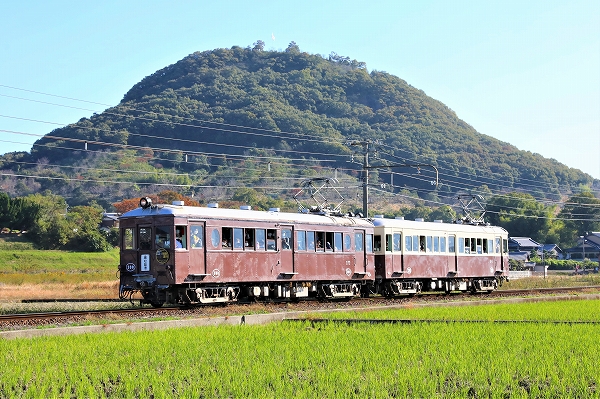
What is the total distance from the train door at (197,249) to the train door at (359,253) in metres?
8.62

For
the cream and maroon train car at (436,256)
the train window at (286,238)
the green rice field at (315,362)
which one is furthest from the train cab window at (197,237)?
the cream and maroon train car at (436,256)

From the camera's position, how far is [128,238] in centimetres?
2639

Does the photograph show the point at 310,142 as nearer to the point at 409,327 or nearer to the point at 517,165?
the point at 517,165

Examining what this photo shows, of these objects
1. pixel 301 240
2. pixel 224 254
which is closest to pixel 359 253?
pixel 301 240

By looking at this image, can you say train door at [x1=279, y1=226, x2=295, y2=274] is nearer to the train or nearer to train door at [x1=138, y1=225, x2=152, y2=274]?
the train

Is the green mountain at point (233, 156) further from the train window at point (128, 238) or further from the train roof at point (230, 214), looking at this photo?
the train window at point (128, 238)

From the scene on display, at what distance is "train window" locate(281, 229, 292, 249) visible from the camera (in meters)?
28.8

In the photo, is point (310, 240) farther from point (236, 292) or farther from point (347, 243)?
point (236, 292)

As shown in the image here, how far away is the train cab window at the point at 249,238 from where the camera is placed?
2725 cm

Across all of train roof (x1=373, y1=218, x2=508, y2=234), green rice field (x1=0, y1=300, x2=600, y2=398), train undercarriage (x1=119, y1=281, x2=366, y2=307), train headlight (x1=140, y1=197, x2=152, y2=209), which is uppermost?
train headlight (x1=140, y1=197, x2=152, y2=209)

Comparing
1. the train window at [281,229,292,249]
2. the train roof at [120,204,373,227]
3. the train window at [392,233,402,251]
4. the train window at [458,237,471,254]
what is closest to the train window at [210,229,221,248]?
the train roof at [120,204,373,227]

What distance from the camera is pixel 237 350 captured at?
1467 cm

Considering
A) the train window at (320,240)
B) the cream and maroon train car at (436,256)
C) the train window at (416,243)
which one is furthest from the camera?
the train window at (416,243)

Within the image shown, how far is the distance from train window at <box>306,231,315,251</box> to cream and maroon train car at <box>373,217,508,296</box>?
468 centimetres
